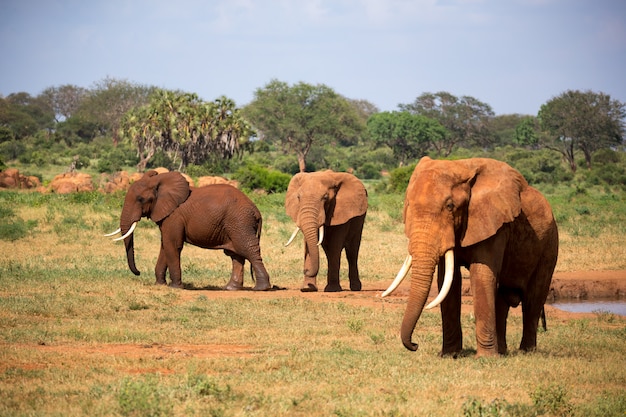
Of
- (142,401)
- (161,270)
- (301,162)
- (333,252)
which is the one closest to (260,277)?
(333,252)

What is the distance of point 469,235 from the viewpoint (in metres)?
9.23

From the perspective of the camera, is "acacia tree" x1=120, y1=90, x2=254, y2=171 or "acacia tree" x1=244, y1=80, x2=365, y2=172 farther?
"acacia tree" x1=244, y1=80, x2=365, y2=172

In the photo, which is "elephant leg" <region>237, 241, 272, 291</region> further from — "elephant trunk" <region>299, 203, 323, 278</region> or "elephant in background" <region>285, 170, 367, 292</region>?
"elephant trunk" <region>299, 203, 323, 278</region>

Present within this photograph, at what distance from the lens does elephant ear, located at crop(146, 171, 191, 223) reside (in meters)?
16.5

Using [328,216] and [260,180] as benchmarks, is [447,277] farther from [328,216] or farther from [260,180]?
[260,180]

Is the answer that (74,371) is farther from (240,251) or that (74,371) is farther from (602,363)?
(240,251)

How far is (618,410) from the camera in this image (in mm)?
7812

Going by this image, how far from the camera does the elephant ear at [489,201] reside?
30.2ft

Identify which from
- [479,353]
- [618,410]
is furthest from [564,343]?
[618,410]

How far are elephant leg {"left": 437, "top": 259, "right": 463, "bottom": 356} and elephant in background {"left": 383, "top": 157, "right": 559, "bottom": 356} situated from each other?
0.01 metres

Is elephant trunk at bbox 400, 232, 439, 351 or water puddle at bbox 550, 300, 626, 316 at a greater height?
elephant trunk at bbox 400, 232, 439, 351

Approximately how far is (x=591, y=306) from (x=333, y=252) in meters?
4.92

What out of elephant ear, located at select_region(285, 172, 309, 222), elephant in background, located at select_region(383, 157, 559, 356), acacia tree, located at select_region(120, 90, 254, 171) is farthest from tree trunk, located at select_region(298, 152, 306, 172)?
elephant in background, located at select_region(383, 157, 559, 356)

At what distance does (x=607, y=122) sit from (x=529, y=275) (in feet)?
219
